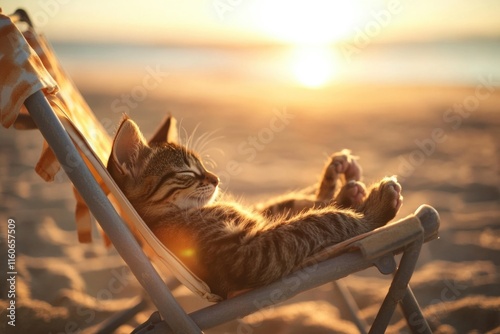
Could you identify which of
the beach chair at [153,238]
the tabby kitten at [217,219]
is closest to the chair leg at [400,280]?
the beach chair at [153,238]

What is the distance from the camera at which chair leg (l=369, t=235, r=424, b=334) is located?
170 cm

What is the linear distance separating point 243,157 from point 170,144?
4.04 metres

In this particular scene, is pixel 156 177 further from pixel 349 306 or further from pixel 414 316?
pixel 349 306

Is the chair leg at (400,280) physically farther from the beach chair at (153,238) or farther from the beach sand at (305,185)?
the beach sand at (305,185)

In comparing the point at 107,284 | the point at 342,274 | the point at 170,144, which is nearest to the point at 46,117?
the point at 170,144

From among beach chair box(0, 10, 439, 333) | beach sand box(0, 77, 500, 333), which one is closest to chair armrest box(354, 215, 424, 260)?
beach chair box(0, 10, 439, 333)

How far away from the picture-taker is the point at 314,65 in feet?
51.5

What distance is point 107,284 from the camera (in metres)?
3.35

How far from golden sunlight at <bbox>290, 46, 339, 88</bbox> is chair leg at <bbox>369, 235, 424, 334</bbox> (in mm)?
10707

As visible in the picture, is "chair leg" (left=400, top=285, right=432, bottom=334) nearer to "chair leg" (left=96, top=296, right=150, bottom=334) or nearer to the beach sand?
the beach sand

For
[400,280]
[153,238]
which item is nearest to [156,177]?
[153,238]

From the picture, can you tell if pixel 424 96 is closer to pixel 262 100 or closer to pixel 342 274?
pixel 262 100

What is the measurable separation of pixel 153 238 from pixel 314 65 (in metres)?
14.6

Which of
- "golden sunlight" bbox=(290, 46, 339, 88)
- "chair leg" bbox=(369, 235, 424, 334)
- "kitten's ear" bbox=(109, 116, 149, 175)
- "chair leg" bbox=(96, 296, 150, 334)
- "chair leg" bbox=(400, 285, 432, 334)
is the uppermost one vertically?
"golden sunlight" bbox=(290, 46, 339, 88)
